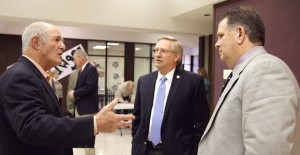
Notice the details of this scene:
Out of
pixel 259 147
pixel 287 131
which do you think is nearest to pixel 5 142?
pixel 259 147

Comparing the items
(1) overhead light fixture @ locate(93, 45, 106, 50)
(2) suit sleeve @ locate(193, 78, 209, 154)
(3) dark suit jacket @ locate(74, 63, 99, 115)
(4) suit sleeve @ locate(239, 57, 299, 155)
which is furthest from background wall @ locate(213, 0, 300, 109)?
(1) overhead light fixture @ locate(93, 45, 106, 50)

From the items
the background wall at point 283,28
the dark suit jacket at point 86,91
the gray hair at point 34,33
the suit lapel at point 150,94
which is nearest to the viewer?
the gray hair at point 34,33

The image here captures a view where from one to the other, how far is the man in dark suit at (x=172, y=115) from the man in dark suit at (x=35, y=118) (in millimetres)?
875

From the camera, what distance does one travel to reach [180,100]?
7.64 ft

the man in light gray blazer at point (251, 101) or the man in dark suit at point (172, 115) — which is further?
the man in dark suit at point (172, 115)

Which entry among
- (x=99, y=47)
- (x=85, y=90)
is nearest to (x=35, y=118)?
(x=85, y=90)

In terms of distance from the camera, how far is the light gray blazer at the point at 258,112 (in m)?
1.11

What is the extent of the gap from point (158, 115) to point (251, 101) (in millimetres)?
1244

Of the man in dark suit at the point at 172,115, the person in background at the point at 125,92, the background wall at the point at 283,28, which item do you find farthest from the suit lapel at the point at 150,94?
the person in background at the point at 125,92

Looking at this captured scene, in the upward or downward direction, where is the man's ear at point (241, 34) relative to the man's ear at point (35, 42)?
upward

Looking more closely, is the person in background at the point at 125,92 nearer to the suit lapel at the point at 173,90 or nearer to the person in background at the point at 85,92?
the person in background at the point at 85,92

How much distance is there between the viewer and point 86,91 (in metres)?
4.06

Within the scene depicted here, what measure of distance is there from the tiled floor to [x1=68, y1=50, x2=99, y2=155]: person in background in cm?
107

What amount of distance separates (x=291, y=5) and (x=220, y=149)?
115 inches
